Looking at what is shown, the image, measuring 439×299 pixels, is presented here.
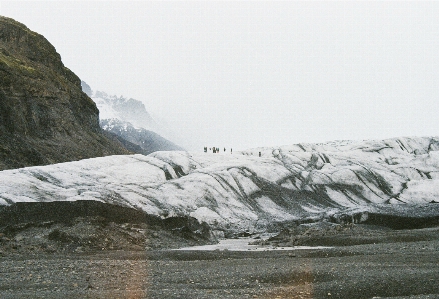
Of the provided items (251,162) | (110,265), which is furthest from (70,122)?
(110,265)

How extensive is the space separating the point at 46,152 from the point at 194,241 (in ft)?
133

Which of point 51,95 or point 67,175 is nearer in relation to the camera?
point 67,175

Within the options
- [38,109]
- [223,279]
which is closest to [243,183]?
[38,109]

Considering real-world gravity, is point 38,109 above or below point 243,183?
above

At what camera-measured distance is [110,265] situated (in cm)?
1834

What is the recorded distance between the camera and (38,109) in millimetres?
74625

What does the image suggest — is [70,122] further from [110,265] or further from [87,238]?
[110,265]

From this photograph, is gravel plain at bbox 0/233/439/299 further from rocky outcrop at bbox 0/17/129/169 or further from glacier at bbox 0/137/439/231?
rocky outcrop at bbox 0/17/129/169

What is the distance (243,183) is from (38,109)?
38141 mm

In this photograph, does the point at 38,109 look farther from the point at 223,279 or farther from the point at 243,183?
the point at 223,279

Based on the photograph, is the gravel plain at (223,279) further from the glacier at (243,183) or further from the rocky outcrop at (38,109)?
the rocky outcrop at (38,109)

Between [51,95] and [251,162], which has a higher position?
[51,95]

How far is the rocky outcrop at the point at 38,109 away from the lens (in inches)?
2537

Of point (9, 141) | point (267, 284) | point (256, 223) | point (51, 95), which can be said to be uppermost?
point (51, 95)
